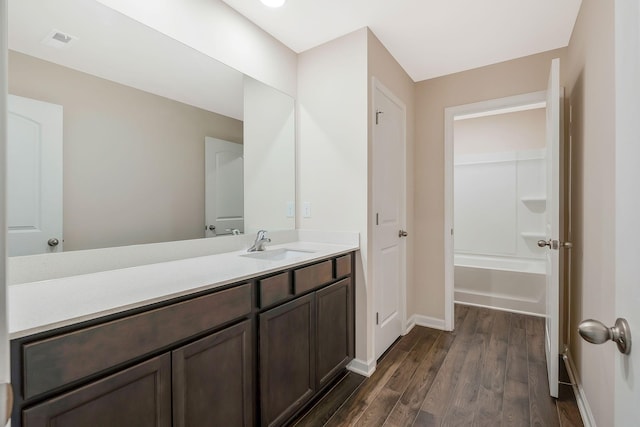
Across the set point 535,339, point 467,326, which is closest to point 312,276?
point 467,326

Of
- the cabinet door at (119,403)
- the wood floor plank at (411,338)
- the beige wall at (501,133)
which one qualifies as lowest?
the wood floor plank at (411,338)

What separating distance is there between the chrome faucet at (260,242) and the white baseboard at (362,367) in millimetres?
1048

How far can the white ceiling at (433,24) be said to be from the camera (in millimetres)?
1879

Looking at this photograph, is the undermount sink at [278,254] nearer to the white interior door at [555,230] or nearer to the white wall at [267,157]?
the white wall at [267,157]

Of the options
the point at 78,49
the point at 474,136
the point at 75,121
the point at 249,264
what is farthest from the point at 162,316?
the point at 474,136

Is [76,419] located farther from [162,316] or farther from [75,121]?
[75,121]

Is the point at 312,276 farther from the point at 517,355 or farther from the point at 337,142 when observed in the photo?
A: the point at 517,355

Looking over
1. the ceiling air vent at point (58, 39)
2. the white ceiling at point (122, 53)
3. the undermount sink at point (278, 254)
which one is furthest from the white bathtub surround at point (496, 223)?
the ceiling air vent at point (58, 39)

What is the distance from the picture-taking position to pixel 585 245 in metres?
1.70

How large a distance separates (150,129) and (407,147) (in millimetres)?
2123

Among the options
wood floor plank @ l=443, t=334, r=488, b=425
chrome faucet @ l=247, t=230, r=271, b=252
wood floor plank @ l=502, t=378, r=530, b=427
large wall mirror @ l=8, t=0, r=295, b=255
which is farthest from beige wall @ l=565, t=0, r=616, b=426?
large wall mirror @ l=8, t=0, r=295, b=255

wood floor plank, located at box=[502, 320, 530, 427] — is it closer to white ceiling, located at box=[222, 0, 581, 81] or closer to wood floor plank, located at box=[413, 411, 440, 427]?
wood floor plank, located at box=[413, 411, 440, 427]

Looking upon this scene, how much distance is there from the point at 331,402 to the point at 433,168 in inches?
85.2

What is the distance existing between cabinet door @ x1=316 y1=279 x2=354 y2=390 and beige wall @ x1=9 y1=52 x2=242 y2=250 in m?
0.87
